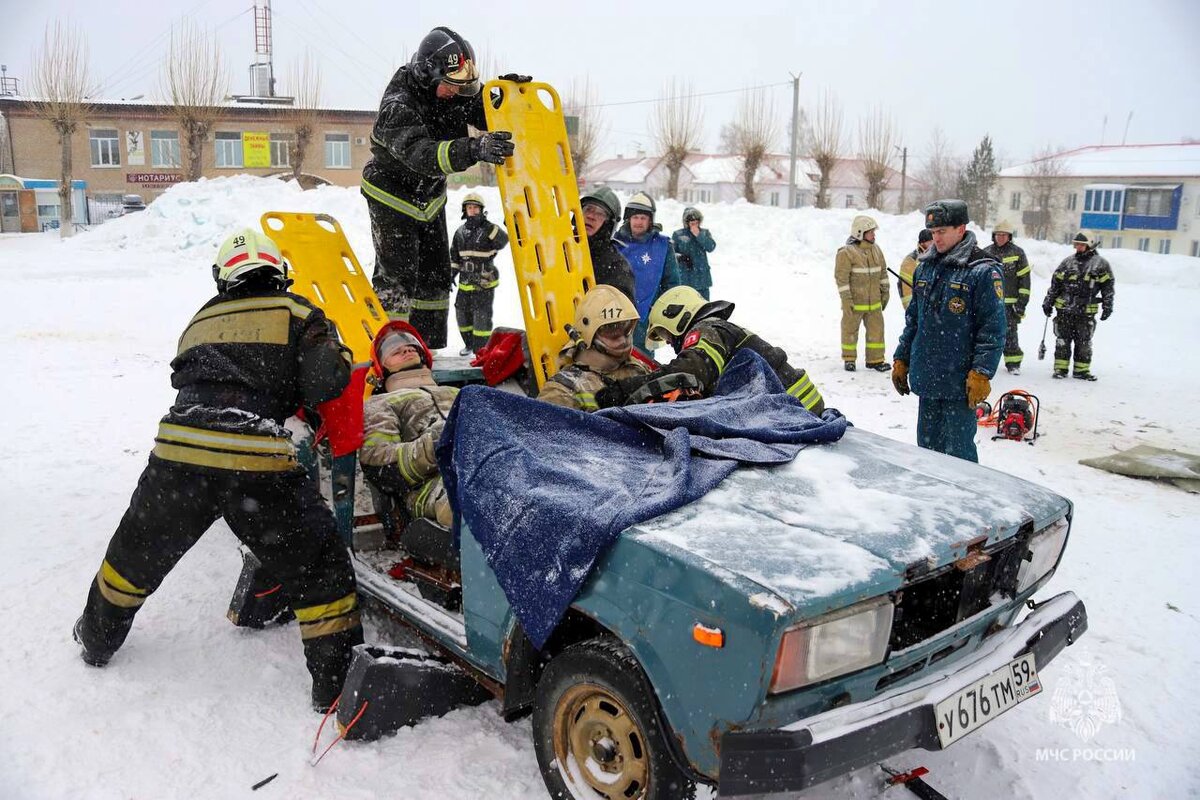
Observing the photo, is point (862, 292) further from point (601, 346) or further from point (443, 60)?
point (443, 60)

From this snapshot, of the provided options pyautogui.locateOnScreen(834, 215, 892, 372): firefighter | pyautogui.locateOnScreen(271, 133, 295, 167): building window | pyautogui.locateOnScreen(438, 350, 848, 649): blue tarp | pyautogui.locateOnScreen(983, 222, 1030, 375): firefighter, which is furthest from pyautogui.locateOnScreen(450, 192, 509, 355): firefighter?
pyautogui.locateOnScreen(271, 133, 295, 167): building window

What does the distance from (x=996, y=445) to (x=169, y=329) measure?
1055cm

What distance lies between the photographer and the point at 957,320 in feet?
18.0

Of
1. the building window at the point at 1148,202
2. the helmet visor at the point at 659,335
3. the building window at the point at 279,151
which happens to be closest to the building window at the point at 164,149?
the building window at the point at 279,151

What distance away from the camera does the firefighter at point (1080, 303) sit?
10.5 meters

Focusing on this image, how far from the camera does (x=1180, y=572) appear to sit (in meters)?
4.88

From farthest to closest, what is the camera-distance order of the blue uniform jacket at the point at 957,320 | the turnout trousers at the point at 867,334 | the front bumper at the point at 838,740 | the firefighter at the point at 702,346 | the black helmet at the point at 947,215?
the turnout trousers at the point at 867,334, the black helmet at the point at 947,215, the blue uniform jacket at the point at 957,320, the firefighter at the point at 702,346, the front bumper at the point at 838,740

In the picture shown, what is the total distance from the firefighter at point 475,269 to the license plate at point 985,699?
9.07 m

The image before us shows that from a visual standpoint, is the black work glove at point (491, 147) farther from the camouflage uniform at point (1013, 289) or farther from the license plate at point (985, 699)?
the camouflage uniform at point (1013, 289)

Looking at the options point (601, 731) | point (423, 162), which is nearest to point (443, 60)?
point (423, 162)

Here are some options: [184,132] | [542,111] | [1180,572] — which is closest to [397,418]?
[542,111]

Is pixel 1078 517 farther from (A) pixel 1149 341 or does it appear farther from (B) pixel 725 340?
(A) pixel 1149 341

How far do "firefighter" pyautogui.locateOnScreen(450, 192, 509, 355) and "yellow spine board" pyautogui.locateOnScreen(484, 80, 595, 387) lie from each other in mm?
6216

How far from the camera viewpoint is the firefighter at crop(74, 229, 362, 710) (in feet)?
10.9
